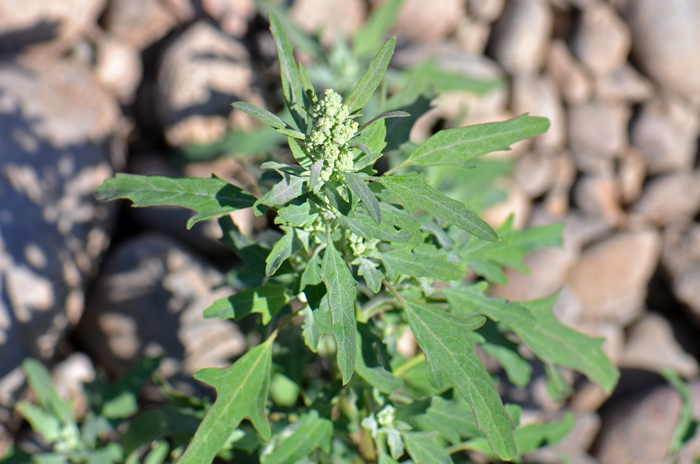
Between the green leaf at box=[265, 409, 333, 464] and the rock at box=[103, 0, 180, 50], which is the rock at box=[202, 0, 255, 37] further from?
the green leaf at box=[265, 409, 333, 464]

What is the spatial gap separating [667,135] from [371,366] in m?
3.69

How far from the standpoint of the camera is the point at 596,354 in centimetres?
185

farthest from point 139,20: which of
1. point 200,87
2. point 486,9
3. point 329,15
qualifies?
point 486,9

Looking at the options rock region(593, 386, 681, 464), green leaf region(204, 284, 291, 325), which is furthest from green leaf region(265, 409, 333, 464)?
rock region(593, 386, 681, 464)

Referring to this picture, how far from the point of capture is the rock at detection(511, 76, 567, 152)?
13.4ft

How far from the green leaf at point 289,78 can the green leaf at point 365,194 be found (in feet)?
0.91

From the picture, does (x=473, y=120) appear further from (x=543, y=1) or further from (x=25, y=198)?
(x=25, y=198)

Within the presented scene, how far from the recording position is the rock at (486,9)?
171 inches

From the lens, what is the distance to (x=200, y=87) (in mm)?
3605

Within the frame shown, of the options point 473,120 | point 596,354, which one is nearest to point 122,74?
point 473,120

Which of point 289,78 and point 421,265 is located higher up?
point 289,78

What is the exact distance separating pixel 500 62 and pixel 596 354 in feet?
10.0

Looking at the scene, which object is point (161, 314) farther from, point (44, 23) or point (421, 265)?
point (421, 265)

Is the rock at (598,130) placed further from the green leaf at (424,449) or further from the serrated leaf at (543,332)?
the green leaf at (424,449)
